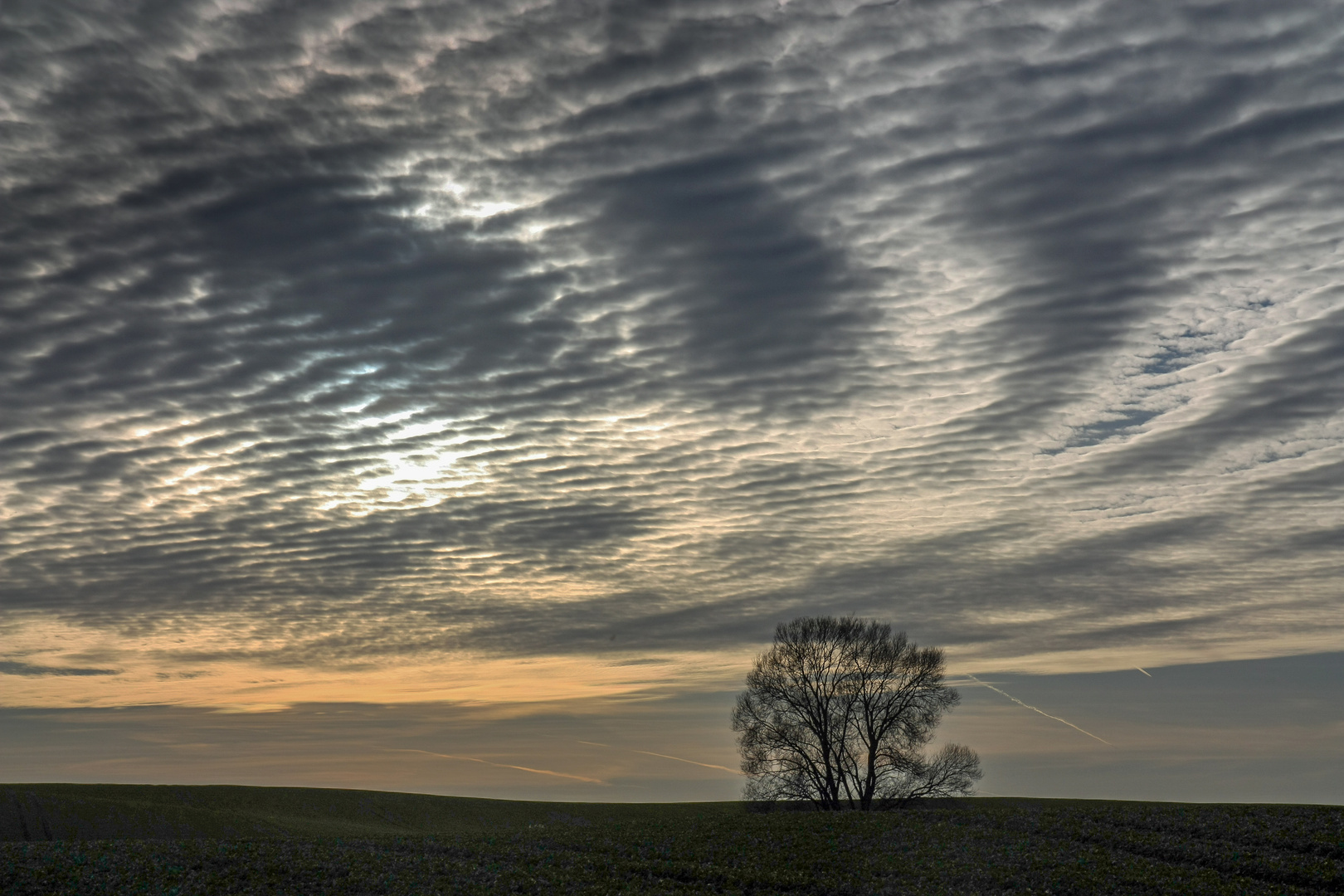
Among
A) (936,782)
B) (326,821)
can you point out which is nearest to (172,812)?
(326,821)

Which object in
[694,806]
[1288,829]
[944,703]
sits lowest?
[694,806]

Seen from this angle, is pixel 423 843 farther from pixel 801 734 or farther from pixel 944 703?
pixel 944 703

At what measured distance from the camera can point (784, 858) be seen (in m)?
35.7

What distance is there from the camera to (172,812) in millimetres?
75875

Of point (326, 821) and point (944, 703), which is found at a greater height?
point (944, 703)

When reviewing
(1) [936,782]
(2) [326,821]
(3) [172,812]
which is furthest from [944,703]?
(3) [172,812]

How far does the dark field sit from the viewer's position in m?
30.3

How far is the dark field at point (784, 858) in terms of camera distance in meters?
30.3

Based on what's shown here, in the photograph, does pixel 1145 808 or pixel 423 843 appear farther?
pixel 1145 808

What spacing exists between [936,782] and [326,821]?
60368 mm

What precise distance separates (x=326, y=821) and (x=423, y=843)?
5232 centimetres

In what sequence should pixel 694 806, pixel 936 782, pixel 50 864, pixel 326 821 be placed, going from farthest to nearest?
pixel 694 806
pixel 326 821
pixel 936 782
pixel 50 864

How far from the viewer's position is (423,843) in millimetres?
39719

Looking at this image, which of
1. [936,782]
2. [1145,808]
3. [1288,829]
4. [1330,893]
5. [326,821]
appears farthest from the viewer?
[326,821]
